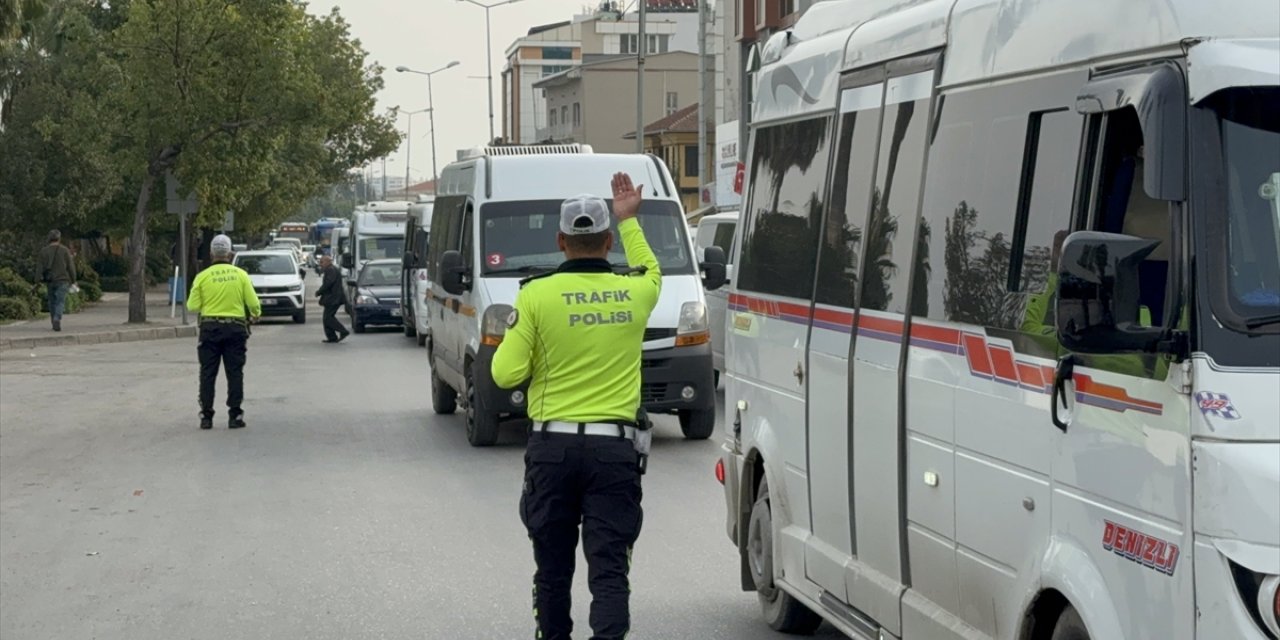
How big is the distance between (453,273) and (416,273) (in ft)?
50.8

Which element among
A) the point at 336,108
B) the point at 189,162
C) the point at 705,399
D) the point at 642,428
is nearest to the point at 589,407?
the point at 642,428

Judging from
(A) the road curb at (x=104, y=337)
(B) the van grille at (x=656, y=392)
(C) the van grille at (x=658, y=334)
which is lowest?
(A) the road curb at (x=104, y=337)

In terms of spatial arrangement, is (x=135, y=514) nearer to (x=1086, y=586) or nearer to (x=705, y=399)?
(x=705, y=399)

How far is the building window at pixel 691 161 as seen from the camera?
81312mm

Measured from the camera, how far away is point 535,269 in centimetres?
1597

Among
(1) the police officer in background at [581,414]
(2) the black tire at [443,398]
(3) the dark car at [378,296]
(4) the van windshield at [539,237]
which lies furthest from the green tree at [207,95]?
(1) the police officer in background at [581,414]

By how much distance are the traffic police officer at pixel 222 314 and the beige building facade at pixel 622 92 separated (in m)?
83.3

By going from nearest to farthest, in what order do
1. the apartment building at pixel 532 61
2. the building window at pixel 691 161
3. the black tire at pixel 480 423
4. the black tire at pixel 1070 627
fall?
the black tire at pixel 1070 627 < the black tire at pixel 480 423 < the building window at pixel 691 161 < the apartment building at pixel 532 61

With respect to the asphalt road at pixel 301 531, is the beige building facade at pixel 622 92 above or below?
above

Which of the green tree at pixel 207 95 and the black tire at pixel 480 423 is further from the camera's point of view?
the green tree at pixel 207 95

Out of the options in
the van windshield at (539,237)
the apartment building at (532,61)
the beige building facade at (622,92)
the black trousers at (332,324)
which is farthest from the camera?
the apartment building at (532,61)

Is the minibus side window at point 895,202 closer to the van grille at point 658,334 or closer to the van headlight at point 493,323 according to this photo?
the van grille at point 658,334

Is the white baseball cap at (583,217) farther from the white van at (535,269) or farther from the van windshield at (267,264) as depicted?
the van windshield at (267,264)

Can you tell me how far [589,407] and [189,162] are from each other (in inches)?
1374
